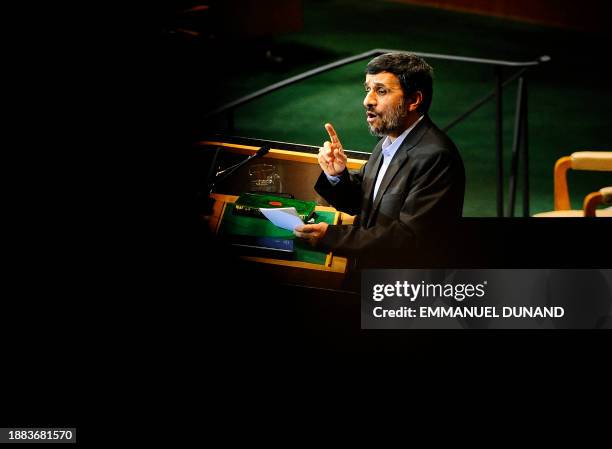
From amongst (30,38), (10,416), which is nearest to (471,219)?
(30,38)

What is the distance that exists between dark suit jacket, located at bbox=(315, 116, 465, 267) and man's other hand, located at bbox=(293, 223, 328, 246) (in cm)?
2

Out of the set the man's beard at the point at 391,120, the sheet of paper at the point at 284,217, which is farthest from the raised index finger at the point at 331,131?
the sheet of paper at the point at 284,217

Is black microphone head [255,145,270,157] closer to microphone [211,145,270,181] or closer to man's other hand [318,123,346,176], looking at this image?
microphone [211,145,270,181]

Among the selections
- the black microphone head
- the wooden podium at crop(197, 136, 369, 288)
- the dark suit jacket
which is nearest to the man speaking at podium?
the dark suit jacket

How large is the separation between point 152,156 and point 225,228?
0.47 metres

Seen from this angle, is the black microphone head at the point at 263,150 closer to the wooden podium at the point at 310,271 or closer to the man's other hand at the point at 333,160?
the man's other hand at the point at 333,160

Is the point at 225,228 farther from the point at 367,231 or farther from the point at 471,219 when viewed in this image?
the point at 471,219

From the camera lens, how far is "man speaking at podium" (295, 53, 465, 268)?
2557mm

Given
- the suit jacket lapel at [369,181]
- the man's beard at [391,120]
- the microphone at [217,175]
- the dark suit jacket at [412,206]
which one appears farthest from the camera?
the microphone at [217,175]

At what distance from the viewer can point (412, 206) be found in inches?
102

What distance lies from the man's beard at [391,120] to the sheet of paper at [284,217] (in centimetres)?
39

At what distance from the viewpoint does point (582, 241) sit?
223cm

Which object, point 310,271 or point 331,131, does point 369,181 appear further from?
point 310,271

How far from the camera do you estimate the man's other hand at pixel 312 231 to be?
2635 mm
